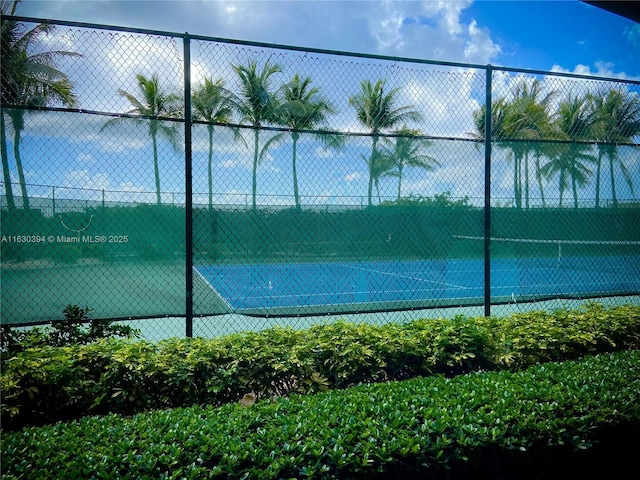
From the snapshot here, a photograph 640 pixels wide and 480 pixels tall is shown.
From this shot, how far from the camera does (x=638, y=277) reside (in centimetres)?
620

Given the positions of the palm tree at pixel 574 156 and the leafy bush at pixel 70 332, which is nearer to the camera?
the leafy bush at pixel 70 332

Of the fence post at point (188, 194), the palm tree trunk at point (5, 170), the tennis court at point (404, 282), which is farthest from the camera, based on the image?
the tennis court at point (404, 282)

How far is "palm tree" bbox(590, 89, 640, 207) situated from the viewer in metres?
5.91

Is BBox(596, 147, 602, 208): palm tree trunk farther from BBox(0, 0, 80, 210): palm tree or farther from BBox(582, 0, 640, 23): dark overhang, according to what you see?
BBox(0, 0, 80, 210): palm tree

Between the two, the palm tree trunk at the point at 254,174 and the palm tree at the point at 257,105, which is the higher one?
the palm tree at the point at 257,105

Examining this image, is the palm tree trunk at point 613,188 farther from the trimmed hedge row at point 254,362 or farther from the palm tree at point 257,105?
the palm tree at point 257,105

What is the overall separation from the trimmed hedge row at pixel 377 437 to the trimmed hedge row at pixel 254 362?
0.47 metres

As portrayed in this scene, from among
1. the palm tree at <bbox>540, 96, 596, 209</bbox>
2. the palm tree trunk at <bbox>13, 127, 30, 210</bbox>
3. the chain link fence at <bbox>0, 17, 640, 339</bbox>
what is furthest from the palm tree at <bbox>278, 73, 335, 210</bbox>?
the palm tree at <bbox>540, 96, 596, 209</bbox>

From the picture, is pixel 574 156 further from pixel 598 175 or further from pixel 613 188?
pixel 613 188

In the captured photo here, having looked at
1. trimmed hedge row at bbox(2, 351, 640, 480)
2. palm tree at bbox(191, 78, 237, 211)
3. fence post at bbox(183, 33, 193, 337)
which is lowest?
trimmed hedge row at bbox(2, 351, 640, 480)

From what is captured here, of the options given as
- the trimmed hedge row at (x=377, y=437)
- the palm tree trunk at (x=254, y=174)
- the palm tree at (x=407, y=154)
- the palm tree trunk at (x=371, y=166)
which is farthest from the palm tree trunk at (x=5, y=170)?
the palm tree at (x=407, y=154)

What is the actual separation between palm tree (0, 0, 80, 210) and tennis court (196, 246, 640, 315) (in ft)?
5.69

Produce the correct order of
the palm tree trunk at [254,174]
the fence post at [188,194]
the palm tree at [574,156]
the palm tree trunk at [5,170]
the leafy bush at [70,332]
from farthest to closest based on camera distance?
1. the palm tree at [574,156]
2. the palm tree trunk at [254,174]
3. the fence post at [188,194]
4. the palm tree trunk at [5,170]
5. the leafy bush at [70,332]

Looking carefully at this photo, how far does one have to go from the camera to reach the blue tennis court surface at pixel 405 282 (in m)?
4.71
